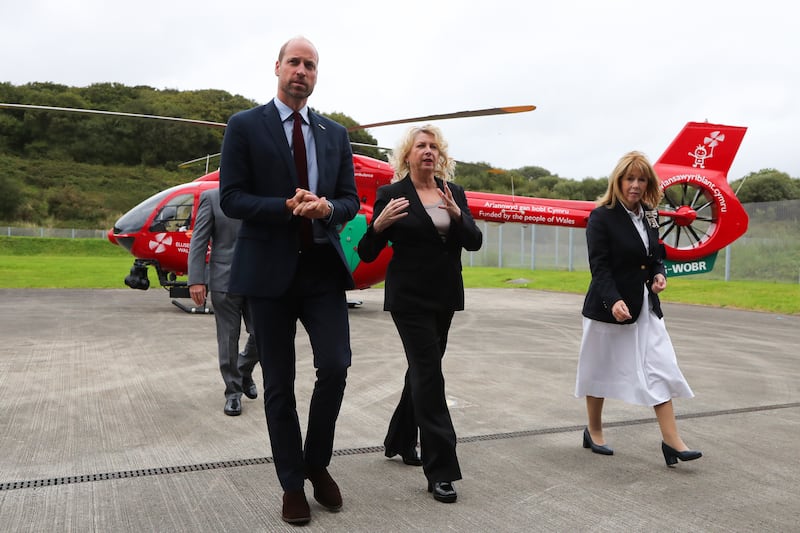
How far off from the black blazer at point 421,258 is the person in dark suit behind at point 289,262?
0.39 m

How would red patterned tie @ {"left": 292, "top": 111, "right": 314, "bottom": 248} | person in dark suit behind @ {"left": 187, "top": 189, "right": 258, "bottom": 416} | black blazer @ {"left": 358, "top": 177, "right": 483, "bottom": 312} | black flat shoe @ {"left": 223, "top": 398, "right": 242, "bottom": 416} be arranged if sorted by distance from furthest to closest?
person in dark suit behind @ {"left": 187, "top": 189, "right": 258, "bottom": 416} < black flat shoe @ {"left": 223, "top": 398, "right": 242, "bottom": 416} < black blazer @ {"left": 358, "top": 177, "right": 483, "bottom": 312} < red patterned tie @ {"left": 292, "top": 111, "right": 314, "bottom": 248}

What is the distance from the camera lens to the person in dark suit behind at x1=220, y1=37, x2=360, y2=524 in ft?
10.1

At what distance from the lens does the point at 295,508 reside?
9.79 feet

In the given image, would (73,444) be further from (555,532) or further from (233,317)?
(555,532)

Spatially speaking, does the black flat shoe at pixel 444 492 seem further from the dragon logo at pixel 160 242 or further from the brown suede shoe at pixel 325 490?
the dragon logo at pixel 160 242

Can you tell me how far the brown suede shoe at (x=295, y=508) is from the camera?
296 cm

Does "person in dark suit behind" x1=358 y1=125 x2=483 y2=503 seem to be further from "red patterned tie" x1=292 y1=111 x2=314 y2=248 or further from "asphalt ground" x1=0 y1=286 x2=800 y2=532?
"red patterned tie" x1=292 y1=111 x2=314 y2=248

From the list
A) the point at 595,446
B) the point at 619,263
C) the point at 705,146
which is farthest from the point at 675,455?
the point at 705,146

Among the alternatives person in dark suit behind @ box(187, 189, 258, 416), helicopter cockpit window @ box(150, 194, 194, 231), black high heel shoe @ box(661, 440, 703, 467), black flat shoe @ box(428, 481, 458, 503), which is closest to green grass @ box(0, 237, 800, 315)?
helicopter cockpit window @ box(150, 194, 194, 231)

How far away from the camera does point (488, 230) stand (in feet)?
110

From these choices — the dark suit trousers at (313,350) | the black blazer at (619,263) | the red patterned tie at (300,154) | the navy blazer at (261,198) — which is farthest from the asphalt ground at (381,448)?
the red patterned tie at (300,154)

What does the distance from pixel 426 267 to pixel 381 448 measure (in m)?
1.32

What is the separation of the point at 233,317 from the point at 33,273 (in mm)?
19776

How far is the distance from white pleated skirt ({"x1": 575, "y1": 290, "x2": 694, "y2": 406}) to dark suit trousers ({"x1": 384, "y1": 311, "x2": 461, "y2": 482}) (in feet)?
3.72
